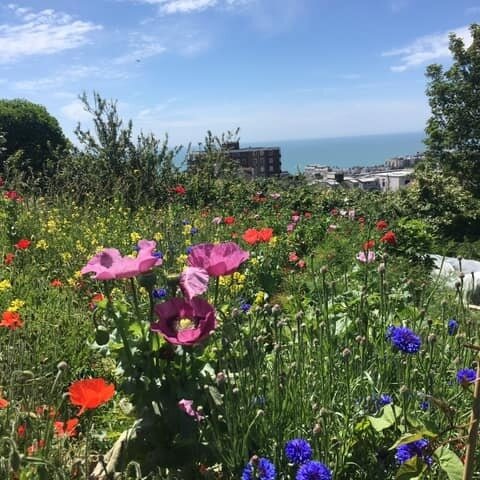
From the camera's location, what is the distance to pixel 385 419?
153 cm

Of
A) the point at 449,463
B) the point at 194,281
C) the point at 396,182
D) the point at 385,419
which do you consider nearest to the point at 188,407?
the point at 194,281

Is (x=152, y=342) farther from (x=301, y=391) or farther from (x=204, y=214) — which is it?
(x=204, y=214)

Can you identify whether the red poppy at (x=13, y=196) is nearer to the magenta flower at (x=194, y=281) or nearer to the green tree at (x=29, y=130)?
the magenta flower at (x=194, y=281)

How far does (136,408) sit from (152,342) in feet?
0.66

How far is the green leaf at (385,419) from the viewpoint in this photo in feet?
4.89

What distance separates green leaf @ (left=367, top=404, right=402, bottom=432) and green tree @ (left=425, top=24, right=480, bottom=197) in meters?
17.4

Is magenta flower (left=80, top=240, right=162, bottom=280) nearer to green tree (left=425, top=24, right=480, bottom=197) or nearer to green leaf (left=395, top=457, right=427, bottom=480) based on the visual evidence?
green leaf (left=395, top=457, right=427, bottom=480)

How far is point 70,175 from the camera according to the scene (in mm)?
7621

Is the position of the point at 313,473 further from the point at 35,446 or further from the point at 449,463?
the point at 35,446

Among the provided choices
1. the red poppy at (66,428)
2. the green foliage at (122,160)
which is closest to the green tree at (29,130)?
the green foliage at (122,160)

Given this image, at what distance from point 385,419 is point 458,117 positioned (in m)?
18.5

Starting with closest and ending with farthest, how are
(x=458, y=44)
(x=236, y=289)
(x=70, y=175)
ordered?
(x=236, y=289), (x=70, y=175), (x=458, y=44)

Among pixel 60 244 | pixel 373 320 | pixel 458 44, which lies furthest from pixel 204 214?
pixel 458 44

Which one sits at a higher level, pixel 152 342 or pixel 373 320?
pixel 152 342
